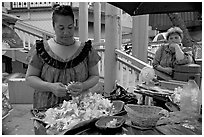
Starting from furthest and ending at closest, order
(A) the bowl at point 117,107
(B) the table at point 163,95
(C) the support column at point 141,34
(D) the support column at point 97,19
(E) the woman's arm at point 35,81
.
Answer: (D) the support column at point 97,19 → (C) the support column at point 141,34 → (B) the table at point 163,95 → (E) the woman's arm at point 35,81 → (A) the bowl at point 117,107

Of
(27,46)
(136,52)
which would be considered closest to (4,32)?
(136,52)

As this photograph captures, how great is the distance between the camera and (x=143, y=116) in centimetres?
111

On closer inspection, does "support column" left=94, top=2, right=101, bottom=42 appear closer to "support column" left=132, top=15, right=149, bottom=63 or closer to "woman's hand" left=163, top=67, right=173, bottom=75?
"support column" left=132, top=15, right=149, bottom=63

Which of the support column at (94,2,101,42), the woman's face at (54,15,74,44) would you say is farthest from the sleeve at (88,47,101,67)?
the support column at (94,2,101,42)

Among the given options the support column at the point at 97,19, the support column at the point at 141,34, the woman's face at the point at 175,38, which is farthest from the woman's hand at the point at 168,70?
the support column at the point at 97,19

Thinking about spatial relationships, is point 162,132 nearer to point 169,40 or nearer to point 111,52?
point 169,40

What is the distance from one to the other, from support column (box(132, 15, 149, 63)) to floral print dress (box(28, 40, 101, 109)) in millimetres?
2661

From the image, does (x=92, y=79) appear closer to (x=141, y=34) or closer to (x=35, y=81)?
(x=35, y=81)

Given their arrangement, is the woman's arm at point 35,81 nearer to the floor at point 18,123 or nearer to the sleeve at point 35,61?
the sleeve at point 35,61

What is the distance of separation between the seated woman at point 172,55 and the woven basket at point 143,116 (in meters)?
1.67

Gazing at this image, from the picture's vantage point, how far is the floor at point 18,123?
285 cm

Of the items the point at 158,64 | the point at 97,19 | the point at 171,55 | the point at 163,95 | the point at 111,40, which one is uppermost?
the point at 97,19

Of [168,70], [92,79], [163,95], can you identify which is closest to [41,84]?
[92,79]

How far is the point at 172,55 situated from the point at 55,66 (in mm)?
1836
